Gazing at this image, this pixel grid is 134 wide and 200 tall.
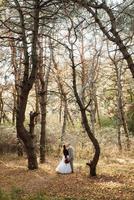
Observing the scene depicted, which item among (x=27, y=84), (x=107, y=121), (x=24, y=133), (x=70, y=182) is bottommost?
(x=70, y=182)

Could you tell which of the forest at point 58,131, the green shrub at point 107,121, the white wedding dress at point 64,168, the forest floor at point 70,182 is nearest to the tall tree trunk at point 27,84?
the forest at point 58,131

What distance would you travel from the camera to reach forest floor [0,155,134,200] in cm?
1565

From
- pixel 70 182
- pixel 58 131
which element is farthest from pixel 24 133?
pixel 58 131

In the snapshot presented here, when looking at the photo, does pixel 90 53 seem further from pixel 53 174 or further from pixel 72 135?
pixel 53 174

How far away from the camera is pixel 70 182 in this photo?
18.4 metres

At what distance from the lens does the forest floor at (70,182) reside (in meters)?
15.6

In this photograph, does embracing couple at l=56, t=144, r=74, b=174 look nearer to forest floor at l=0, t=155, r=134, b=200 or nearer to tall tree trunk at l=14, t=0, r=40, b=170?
forest floor at l=0, t=155, r=134, b=200

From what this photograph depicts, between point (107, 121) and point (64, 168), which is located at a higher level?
point (107, 121)

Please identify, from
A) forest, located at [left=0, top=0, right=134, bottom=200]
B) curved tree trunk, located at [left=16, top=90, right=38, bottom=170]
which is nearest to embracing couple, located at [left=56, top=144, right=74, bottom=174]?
forest, located at [left=0, top=0, right=134, bottom=200]

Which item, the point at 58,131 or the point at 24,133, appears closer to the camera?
the point at 24,133

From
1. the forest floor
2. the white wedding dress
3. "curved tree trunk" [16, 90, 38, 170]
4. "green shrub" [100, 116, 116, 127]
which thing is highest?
"green shrub" [100, 116, 116, 127]

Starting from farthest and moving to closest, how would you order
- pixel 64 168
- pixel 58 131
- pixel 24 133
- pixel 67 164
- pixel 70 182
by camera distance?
pixel 58 131 < pixel 24 133 < pixel 67 164 < pixel 64 168 < pixel 70 182

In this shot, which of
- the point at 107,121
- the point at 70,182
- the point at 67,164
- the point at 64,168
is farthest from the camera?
the point at 107,121

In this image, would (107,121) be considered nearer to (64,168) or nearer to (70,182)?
(64,168)
